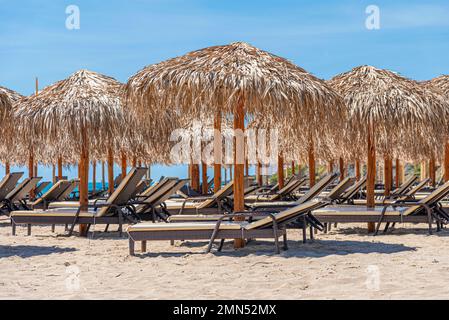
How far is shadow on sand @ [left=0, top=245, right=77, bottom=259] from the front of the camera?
7.45 m

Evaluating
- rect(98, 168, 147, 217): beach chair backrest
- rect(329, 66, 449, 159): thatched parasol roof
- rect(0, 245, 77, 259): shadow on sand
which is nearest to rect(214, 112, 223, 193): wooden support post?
rect(329, 66, 449, 159): thatched parasol roof

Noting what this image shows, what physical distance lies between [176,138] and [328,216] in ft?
28.1

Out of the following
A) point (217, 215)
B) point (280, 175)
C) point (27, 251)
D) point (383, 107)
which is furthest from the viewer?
point (280, 175)

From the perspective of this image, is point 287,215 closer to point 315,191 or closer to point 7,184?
point 315,191

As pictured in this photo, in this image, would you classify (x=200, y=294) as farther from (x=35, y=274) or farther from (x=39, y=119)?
(x=39, y=119)

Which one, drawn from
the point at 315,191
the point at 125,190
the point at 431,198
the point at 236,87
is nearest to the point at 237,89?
the point at 236,87

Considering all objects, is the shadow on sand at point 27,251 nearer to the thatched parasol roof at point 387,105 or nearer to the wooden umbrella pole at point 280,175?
the thatched parasol roof at point 387,105

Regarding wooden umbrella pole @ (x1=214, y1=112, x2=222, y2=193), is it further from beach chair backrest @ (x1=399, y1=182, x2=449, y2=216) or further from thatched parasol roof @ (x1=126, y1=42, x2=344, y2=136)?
beach chair backrest @ (x1=399, y1=182, x2=449, y2=216)

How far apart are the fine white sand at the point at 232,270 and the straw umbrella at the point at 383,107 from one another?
63.5 inches

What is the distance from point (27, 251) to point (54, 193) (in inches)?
174

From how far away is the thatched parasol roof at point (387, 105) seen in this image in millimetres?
9273

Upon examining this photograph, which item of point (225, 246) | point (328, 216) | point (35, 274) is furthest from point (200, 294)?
point (328, 216)

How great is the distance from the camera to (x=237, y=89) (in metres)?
7.08

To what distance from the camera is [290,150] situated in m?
16.8
